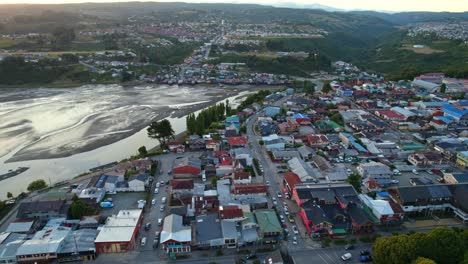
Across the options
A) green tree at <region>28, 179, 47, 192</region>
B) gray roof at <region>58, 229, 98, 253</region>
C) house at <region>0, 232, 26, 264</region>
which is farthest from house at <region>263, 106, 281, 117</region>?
house at <region>0, 232, 26, 264</region>

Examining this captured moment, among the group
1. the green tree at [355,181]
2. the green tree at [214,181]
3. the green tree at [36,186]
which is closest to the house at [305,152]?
the green tree at [355,181]

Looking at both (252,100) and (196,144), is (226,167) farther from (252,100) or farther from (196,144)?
(252,100)

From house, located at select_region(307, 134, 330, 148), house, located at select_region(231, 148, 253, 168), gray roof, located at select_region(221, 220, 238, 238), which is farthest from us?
house, located at select_region(307, 134, 330, 148)

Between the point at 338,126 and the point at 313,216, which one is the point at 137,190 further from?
the point at 338,126

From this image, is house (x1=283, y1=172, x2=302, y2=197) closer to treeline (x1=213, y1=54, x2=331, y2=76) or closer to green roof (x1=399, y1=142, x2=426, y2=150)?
green roof (x1=399, y1=142, x2=426, y2=150)

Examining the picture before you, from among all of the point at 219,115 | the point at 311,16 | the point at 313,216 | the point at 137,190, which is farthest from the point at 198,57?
the point at 311,16
